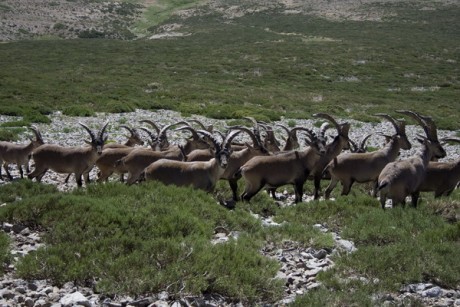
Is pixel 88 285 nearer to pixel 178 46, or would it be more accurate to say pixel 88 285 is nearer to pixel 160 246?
pixel 160 246

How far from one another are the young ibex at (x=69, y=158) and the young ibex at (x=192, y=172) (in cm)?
283

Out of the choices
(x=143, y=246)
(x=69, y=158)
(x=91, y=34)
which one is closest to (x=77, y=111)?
(x=69, y=158)

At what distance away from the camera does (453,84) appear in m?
74.8

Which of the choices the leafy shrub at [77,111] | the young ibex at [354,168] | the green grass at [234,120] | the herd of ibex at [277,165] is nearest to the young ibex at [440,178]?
the herd of ibex at [277,165]

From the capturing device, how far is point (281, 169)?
52.3 feet

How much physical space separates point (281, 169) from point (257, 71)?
2631 inches

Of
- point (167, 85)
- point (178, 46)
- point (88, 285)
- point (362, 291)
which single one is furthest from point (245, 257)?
point (178, 46)

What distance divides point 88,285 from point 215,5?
6778 inches

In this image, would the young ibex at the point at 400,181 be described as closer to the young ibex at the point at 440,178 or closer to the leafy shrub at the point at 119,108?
the young ibex at the point at 440,178

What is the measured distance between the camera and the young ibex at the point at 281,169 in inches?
615

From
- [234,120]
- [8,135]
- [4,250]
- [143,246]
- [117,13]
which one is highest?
[117,13]

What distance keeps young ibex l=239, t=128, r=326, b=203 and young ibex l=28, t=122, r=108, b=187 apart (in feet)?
16.7

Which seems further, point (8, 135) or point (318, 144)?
point (8, 135)

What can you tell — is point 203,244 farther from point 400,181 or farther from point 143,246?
point 400,181
